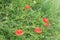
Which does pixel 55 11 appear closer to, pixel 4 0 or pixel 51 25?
pixel 51 25

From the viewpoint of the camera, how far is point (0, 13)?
113 inches

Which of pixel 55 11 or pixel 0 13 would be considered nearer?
pixel 0 13

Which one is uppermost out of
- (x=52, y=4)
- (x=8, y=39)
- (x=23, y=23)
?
(x=52, y=4)

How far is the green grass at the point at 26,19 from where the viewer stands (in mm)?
2730

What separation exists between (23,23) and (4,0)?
47 cm

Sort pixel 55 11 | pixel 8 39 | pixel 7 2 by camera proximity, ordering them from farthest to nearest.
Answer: pixel 55 11, pixel 7 2, pixel 8 39

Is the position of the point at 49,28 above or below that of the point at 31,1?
below

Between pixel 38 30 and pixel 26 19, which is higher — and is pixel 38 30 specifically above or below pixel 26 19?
below

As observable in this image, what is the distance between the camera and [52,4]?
342 cm

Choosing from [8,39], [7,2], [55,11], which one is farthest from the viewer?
[55,11]

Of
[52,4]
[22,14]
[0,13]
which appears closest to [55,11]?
[52,4]

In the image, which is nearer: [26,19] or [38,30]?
[38,30]

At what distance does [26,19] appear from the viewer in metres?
2.86

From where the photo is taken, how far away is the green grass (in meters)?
2.73
